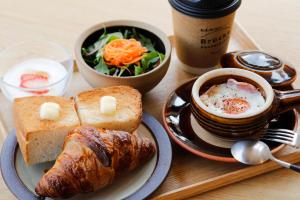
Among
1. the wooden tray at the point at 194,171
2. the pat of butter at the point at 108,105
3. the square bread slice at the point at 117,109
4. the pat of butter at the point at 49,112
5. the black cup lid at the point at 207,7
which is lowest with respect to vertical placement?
the wooden tray at the point at 194,171

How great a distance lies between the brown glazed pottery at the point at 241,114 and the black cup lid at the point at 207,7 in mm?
192

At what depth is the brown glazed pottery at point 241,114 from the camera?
1.27 m

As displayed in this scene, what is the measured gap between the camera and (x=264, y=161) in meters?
1.27

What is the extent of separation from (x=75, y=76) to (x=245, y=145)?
595mm

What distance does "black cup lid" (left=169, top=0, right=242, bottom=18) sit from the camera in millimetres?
1468

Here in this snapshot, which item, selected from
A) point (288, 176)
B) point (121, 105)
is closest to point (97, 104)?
point (121, 105)

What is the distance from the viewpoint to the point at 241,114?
1271mm

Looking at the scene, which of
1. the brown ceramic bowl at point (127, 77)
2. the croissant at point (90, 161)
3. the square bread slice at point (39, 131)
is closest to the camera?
the croissant at point (90, 161)

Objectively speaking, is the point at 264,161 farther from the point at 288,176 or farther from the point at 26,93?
the point at 26,93

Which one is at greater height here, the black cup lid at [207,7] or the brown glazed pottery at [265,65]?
the black cup lid at [207,7]

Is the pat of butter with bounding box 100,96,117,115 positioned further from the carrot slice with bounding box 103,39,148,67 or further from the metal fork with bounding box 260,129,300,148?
the metal fork with bounding box 260,129,300,148

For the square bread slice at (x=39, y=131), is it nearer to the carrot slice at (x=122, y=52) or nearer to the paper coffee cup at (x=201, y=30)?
the carrot slice at (x=122, y=52)

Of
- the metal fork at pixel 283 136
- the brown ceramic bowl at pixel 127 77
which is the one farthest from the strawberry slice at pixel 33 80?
the metal fork at pixel 283 136

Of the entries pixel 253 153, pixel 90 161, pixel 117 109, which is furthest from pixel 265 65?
pixel 90 161
